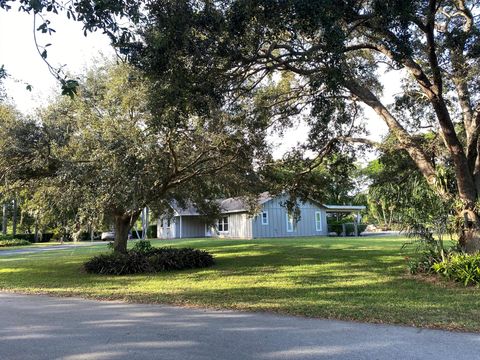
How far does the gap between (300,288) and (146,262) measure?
23.4 feet

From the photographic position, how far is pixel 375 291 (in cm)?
1061

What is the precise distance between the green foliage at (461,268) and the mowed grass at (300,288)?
0.39 m

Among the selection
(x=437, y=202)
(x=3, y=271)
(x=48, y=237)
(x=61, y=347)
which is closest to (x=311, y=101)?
(x=437, y=202)

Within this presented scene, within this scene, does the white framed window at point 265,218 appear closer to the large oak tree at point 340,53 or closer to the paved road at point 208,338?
the large oak tree at point 340,53

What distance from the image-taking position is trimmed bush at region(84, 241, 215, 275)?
16.2m

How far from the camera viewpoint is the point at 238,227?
39.6 metres

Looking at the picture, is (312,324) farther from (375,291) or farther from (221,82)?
(221,82)

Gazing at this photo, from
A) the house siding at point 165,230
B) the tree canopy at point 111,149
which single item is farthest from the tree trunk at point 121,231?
the house siding at point 165,230

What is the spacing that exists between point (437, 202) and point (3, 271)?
16.7 meters

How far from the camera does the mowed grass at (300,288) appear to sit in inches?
325

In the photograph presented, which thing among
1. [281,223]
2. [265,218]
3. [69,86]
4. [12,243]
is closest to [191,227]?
[265,218]

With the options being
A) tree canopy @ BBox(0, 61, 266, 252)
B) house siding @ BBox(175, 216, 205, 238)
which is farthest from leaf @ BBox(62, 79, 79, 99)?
house siding @ BBox(175, 216, 205, 238)

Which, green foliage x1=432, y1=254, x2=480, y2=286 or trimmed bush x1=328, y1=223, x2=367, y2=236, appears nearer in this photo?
green foliage x1=432, y1=254, x2=480, y2=286

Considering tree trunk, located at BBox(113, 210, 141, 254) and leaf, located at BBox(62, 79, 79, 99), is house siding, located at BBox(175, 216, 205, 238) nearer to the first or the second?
tree trunk, located at BBox(113, 210, 141, 254)
